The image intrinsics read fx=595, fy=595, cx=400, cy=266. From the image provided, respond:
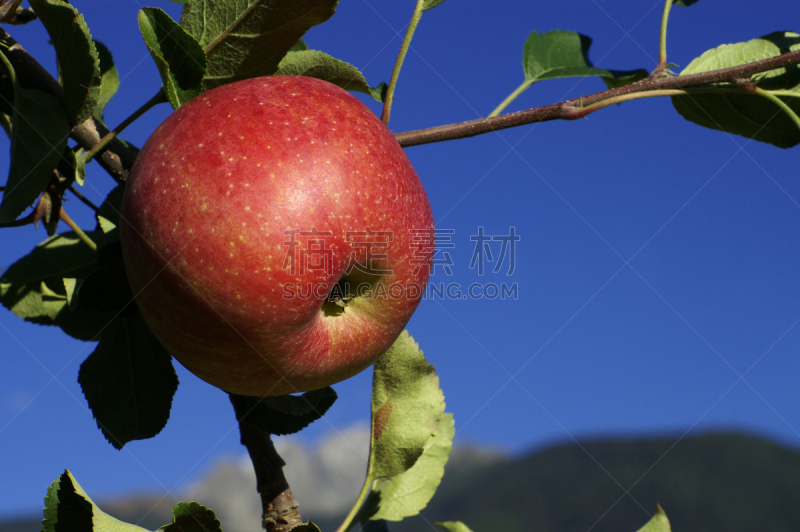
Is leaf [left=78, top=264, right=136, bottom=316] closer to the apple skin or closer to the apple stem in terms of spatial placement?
the apple skin

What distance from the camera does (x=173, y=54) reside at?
80 centimetres

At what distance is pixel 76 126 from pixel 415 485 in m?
0.82

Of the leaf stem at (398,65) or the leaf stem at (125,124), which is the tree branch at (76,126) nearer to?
the leaf stem at (125,124)

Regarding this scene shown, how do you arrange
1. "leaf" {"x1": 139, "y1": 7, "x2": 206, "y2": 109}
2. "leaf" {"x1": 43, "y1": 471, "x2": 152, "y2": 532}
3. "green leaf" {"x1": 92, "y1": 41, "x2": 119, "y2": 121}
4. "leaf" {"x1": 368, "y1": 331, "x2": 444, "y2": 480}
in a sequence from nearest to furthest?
"leaf" {"x1": 43, "y1": 471, "x2": 152, "y2": 532}, "leaf" {"x1": 139, "y1": 7, "x2": 206, "y2": 109}, "leaf" {"x1": 368, "y1": 331, "x2": 444, "y2": 480}, "green leaf" {"x1": 92, "y1": 41, "x2": 119, "y2": 121}

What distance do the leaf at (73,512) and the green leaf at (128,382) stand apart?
0.21m

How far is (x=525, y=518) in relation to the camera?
32.0 m

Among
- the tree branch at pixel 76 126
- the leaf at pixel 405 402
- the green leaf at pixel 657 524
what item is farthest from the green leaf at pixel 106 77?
the green leaf at pixel 657 524

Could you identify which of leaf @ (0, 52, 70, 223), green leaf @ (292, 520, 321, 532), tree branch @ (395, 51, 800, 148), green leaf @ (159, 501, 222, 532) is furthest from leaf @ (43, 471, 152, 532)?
tree branch @ (395, 51, 800, 148)

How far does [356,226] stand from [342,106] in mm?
175

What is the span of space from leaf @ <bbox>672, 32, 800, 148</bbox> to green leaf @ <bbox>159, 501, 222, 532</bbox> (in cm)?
101

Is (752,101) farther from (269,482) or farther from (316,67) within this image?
(269,482)

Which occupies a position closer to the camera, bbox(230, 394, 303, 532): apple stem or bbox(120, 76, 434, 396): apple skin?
bbox(120, 76, 434, 396): apple skin

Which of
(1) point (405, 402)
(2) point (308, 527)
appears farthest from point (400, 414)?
(2) point (308, 527)

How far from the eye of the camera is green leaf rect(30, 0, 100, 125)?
0.79 m
